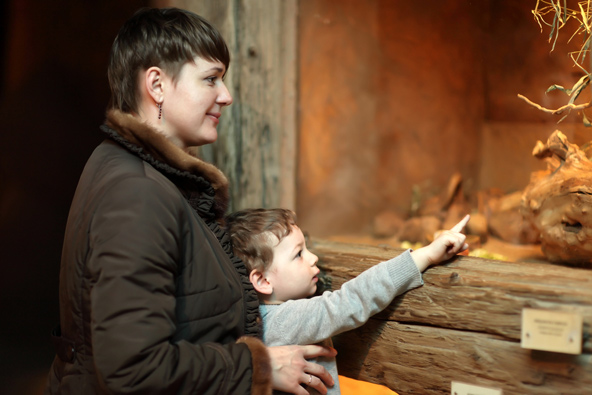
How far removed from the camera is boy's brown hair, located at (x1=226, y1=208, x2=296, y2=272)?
1.80m

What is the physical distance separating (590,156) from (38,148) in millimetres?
2375

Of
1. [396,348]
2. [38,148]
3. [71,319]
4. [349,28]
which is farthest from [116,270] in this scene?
[349,28]

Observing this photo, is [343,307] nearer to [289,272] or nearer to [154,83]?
[289,272]

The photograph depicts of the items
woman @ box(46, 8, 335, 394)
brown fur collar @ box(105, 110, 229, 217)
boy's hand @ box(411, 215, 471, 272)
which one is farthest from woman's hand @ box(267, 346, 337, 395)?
brown fur collar @ box(105, 110, 229, 217)

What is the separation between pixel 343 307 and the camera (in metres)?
1.68

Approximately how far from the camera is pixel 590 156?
2.05m

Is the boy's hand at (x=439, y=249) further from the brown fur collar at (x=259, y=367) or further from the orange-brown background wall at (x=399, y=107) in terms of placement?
the orange-brown background wall at (x=399, y=107)

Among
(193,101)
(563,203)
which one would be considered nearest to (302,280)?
(193,101)

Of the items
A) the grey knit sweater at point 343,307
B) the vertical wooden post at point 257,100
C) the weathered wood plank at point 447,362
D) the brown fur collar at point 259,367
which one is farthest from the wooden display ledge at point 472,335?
the vertical wooden post at point 257,100

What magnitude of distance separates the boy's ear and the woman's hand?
24cm

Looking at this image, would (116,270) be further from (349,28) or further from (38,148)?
(349,28)

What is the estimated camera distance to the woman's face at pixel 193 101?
158 cm

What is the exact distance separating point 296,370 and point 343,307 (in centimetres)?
24

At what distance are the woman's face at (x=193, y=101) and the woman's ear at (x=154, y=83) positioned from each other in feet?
0.05
